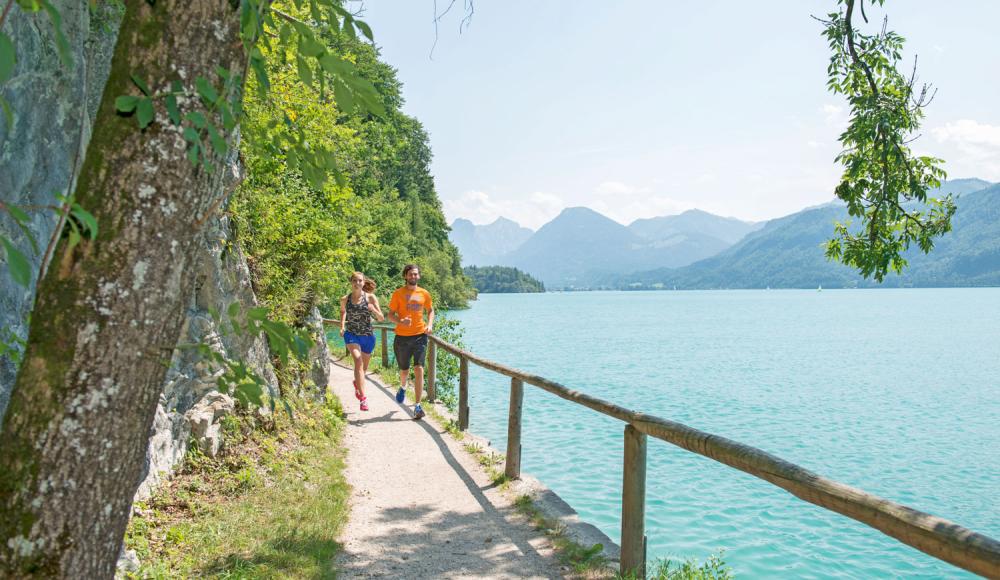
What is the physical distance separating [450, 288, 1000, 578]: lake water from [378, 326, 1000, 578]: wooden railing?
4544mm

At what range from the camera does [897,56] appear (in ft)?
19.2

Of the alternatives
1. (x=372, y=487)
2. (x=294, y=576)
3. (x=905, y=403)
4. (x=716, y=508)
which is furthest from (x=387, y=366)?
(x=905, y=403)

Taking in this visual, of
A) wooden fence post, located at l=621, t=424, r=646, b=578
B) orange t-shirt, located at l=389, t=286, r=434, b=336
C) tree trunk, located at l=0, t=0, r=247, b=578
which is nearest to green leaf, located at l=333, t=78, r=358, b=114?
tree trunk, located at l=0, t=0, r=247, b=578

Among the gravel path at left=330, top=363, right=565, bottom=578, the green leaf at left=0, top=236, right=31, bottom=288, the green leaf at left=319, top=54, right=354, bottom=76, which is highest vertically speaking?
the green leaf at left=319, top=54, right=354, bottom=76

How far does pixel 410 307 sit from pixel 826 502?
7.27 meters

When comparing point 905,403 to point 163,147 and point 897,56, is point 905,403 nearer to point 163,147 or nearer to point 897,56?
point 897,56

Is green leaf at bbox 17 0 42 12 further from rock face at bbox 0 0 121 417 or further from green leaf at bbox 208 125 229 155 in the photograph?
rock face at bbox 0 0 121 417

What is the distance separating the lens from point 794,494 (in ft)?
10.3

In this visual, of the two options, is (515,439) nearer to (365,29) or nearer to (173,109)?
(365,29)

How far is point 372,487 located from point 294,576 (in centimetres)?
243

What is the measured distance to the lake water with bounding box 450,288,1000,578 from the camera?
9.96 meters

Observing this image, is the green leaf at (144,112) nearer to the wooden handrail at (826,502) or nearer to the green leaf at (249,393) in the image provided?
the green leaf at (249,393)

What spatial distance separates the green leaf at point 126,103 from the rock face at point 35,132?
2.08 m

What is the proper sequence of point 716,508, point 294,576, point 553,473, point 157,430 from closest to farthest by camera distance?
point 294,576 → point 157,430 → point 716,508 → point 553,473
